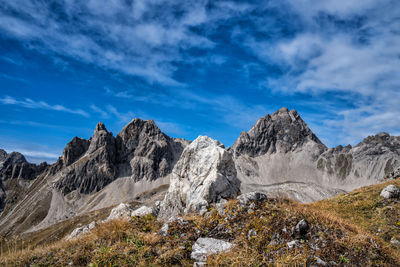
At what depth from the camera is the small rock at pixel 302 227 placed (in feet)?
28.7

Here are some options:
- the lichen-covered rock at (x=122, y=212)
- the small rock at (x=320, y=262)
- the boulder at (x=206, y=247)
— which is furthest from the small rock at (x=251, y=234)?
the lichen-covered rock at (x=122, y=212)

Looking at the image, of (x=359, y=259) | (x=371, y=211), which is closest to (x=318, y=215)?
(x=359, y=259)

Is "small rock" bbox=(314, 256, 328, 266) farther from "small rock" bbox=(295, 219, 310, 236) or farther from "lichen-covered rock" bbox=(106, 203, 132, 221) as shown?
"lichen-covered rock" bbox=(106, 203, 132, 221)

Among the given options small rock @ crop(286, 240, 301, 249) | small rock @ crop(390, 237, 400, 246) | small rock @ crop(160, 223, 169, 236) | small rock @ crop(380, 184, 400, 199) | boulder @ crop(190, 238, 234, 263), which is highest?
small rock @ crop(380, 184, 400, 199)

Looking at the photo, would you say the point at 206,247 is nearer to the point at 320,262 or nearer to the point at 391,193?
the point at 320,262

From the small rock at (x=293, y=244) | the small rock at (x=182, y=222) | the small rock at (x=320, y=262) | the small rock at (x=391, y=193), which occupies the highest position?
the small rock at (x=391, y=193)

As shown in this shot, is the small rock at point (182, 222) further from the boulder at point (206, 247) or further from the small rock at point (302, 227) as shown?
the small rock at point (302, 227)

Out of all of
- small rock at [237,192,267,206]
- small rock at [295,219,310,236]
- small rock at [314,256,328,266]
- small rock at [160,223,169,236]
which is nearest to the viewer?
small rock at [314,256,328,266]

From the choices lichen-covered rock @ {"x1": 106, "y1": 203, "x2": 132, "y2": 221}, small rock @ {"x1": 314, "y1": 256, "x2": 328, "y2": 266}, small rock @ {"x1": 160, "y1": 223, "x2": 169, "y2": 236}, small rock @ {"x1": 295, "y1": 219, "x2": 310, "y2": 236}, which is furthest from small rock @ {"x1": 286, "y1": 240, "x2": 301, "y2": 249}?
lichen-covered rock @ {"x1": 106, "y1": 203, "x2": 132, "y2": 221}

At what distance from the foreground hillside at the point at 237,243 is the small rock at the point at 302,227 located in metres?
0.06

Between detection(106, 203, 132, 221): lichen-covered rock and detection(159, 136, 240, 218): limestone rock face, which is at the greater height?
detection(159, 136, 240, 218): limestone rock face

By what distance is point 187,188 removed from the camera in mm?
26016

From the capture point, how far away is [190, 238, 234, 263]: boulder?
26.7 ft

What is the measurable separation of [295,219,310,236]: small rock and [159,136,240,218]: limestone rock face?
1123 centimetres
